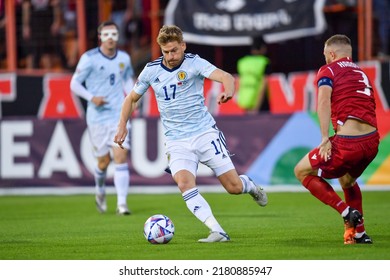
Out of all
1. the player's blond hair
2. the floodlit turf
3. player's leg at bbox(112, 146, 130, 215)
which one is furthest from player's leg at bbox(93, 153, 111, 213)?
the player's blond hair

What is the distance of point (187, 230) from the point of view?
38.5ft

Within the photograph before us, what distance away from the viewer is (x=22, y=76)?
21984 mm

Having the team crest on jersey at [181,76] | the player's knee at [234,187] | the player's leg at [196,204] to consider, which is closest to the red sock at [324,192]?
the player's knee at [234,187]

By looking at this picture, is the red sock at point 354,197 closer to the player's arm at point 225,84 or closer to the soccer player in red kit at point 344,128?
the soccer player in red kit at point 344,128

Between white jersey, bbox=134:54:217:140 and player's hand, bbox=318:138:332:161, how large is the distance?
1.49 meters

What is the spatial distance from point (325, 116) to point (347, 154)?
1.49ft

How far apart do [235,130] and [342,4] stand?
3.53 metres

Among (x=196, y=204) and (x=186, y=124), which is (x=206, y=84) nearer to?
(x=186, y=124)

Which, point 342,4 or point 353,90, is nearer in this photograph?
point 353,90

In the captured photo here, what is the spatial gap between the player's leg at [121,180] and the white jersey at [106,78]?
0.47m

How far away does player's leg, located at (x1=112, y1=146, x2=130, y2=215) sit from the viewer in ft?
47.3

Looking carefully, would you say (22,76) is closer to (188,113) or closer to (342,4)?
(342,4)

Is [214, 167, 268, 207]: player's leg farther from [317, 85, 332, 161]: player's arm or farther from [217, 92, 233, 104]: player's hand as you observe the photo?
[317, 85, 332, 161]: player's arm

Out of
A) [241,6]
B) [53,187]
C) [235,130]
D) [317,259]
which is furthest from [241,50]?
[317,259]
